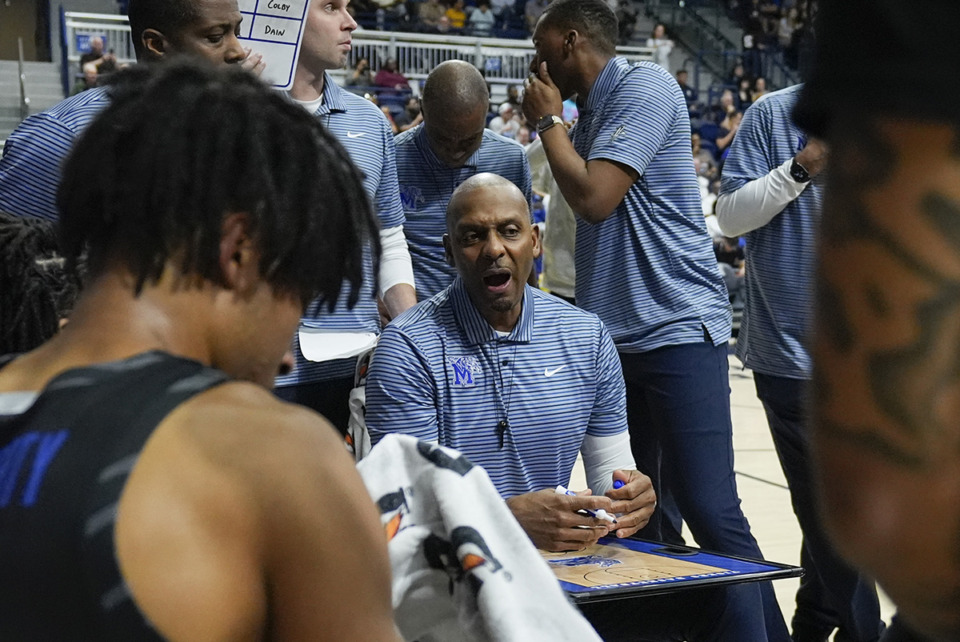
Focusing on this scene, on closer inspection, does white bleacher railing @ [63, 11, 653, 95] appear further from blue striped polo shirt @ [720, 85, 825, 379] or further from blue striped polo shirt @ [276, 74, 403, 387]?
blue striped polo shirt @ [276, 74, 403, 387]

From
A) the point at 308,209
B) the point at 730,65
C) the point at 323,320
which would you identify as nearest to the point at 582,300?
the point at 323,320

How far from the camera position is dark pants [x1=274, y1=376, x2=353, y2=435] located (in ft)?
8.15

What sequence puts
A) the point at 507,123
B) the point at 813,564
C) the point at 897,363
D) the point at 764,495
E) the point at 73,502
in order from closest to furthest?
the point at 897,363 < the point at 73,502 < the point at 813,564 < the point at 764,495 < the point at 507,123

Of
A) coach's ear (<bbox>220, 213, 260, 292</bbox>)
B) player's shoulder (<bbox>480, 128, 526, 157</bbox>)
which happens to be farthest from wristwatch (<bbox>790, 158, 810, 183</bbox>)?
coach's ear (<bbox>220, 213, 260, 292</bbox>)

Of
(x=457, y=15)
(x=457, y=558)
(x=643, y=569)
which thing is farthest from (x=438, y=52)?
(x=457, y=558)

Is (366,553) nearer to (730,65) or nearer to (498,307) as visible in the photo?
(498,307)

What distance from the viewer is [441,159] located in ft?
10.8

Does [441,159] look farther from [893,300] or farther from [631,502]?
[893,300]

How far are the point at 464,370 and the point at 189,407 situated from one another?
4.99 ft

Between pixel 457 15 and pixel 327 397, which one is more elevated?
pixel 327 397

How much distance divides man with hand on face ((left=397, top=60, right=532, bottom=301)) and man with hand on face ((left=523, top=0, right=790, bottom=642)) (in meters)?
0.31

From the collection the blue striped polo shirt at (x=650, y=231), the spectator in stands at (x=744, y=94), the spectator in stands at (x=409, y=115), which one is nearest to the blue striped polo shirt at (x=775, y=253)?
the blue striped polo shirt at (x=650, y=231)

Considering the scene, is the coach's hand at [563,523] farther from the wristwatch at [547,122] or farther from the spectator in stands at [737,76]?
the spectator in stands at [737,76]

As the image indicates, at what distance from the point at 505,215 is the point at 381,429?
2.00 feet
